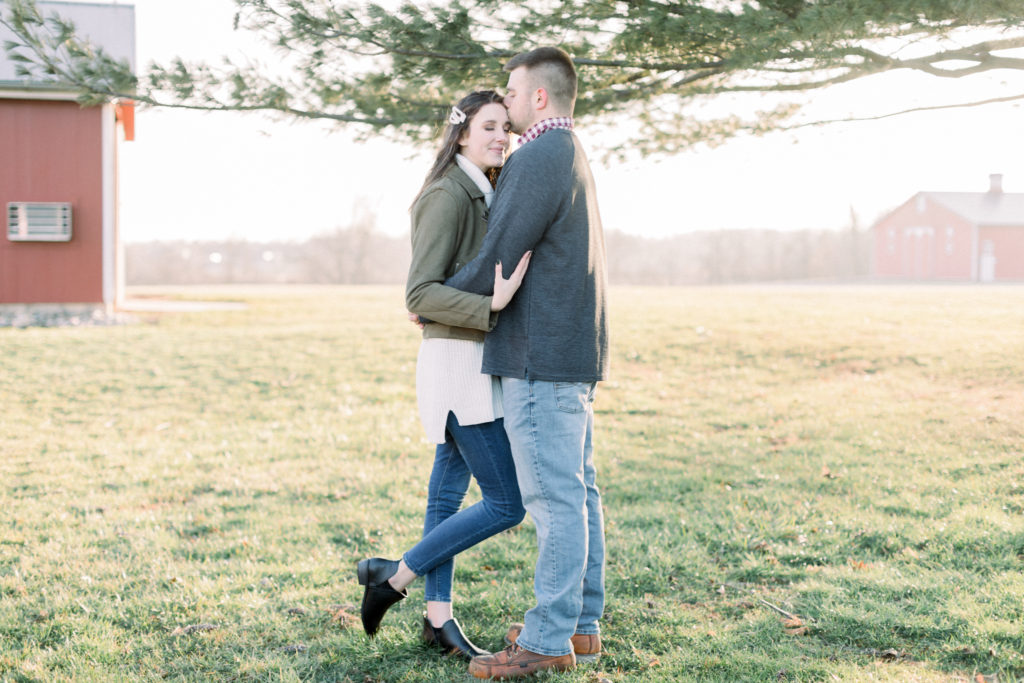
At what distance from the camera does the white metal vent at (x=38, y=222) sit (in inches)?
629

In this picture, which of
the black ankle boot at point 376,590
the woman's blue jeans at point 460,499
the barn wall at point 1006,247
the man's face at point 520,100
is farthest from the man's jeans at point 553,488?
the barn wall at point 1006,247

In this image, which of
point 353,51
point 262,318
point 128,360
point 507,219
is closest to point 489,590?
point 507,219

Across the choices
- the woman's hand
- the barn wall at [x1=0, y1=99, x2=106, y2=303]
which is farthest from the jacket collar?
the barn wall at [x1=0, y1=99, x2=106, y2=303]

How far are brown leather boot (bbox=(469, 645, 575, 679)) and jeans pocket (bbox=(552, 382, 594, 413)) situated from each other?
92 centimetres

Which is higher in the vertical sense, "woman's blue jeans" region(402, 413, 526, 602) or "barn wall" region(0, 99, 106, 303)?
"barn wall" region(0, 99, 106, 303)

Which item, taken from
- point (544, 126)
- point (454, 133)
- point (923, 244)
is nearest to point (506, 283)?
point (544, 126)

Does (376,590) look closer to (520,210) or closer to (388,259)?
(520,210)

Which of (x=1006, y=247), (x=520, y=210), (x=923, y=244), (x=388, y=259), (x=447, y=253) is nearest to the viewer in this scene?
(x=520, y=210)

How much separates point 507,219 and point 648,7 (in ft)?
11.0

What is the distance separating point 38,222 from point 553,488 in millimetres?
16409

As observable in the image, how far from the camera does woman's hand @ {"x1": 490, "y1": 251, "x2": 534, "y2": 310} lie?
2.76 m

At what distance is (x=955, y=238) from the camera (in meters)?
45.3

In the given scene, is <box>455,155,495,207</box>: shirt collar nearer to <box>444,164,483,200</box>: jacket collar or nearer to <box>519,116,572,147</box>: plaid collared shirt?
<box>444,164,483,200</box>: jacket collar

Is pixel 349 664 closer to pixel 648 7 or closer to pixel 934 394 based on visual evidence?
pixel 648 7
